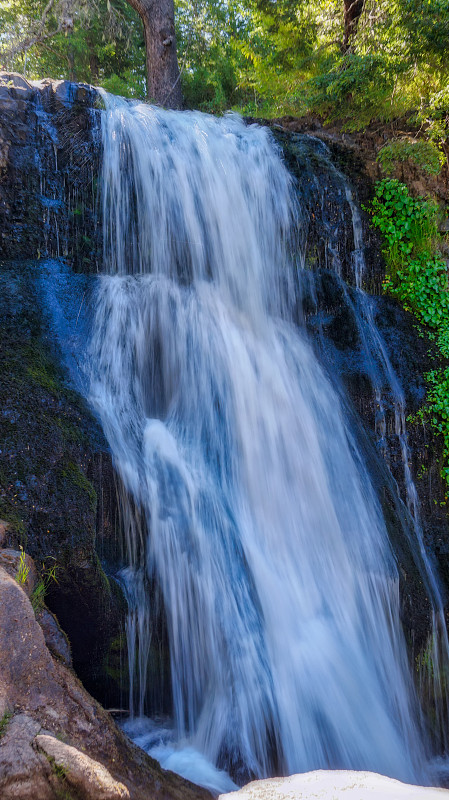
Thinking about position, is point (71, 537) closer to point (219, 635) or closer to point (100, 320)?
point (219, 635)

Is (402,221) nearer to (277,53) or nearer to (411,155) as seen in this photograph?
(411,155)

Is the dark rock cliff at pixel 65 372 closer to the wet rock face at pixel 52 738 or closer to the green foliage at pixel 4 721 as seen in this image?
the wet rock face at pixel 52 738

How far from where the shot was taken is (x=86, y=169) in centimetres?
594

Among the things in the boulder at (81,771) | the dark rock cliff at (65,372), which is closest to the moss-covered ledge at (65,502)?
the dark rock cliff at (65,372)

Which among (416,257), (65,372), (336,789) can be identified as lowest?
(336,789)

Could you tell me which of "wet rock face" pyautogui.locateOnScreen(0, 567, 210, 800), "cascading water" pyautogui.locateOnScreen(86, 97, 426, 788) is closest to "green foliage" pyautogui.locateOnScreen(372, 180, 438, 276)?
"cascading water" pyautogui.locateOnScreen(86, 97, 426, 788)

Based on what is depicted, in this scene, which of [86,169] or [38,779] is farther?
[86,169]

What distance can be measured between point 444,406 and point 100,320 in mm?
4008

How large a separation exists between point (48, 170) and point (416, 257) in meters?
4.71

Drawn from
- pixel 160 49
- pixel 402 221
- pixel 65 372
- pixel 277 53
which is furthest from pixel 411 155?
pixel 160 49

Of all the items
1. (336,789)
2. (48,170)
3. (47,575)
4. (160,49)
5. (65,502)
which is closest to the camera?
(336,789)

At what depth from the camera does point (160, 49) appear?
10.9 meters

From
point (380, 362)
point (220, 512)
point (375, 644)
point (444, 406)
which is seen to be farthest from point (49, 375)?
point (444, 406)

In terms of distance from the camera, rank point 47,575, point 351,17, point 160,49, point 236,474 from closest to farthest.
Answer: point 47,575, point 236,474, point 351,17, point 160,49
